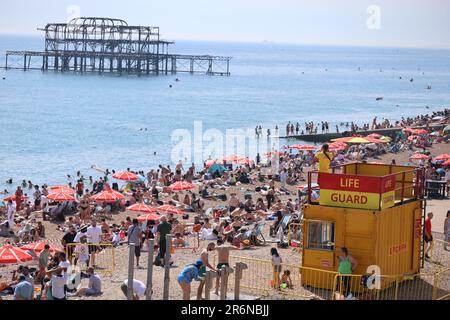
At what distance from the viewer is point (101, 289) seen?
533 inches

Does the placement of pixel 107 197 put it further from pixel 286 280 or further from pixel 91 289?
pixel 286 280

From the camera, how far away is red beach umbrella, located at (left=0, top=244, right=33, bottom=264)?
15.6 m

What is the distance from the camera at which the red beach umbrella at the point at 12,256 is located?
15.6 m

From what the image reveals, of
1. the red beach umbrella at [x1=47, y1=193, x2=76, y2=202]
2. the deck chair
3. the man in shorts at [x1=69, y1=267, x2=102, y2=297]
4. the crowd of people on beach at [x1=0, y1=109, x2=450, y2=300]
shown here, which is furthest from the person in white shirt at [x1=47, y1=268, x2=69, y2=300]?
the red beach umbrella at [x1=47, y1=193, x2=76, y2=202]

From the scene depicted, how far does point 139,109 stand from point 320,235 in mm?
70246

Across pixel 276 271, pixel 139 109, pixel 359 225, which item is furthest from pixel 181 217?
pixel 139 109

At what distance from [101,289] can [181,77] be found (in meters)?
118

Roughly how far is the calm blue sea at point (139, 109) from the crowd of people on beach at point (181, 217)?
9.88 m

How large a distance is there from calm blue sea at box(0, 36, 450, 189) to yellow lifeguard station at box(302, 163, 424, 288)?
26386mm

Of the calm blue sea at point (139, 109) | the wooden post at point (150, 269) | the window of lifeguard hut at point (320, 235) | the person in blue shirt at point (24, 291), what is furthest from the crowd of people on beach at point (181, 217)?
the calm blue sea at point (139, 109)

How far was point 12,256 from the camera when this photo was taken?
15664 mm

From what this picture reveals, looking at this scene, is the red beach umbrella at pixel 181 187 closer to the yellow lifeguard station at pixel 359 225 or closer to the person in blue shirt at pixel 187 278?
the yellow lifeguard station at pixel 359 225
